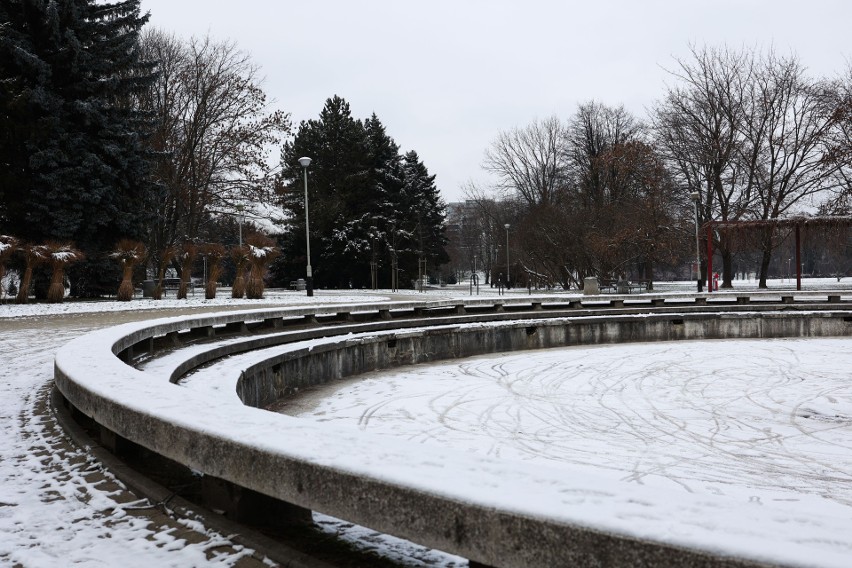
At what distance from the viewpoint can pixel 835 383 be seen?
32.3ft

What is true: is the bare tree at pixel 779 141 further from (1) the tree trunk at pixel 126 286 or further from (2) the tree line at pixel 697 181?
(1) the tree trunk at pixel 126 286

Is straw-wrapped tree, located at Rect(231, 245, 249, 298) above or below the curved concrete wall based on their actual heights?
above

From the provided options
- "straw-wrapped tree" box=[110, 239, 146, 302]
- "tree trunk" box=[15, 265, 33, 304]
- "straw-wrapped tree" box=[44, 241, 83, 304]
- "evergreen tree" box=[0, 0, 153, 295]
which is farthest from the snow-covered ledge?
"evergreen tree" box=[0, 0, 153, 295]

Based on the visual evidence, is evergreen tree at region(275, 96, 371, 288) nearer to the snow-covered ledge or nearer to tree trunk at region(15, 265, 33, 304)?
tree trunk at region(15, 265, 33, 304)

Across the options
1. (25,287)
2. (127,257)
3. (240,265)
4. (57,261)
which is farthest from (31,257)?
(240,265)

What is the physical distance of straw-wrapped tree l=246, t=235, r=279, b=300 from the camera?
2552 centimetres

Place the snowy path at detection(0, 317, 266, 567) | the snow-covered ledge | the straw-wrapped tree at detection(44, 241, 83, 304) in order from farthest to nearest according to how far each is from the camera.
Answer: the straw-wrapped tree at detection(44, 241, 83, 304)
the snowy path at detection(0, 317, 266, 567)
the snow-covered ledge

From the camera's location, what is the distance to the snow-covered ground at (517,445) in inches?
109

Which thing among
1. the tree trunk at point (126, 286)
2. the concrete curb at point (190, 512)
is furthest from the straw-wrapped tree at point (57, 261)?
the concrete curb at point (190, 512)

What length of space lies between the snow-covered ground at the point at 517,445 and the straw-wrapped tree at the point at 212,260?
11498 mm

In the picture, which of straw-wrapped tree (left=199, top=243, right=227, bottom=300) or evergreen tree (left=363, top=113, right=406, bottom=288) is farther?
evergreen tree (left=363, top=113, right=406, bottom=288)

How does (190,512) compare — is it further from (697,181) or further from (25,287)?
(697,181)

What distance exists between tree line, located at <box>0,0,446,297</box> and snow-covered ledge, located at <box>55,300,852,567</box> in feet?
72.4

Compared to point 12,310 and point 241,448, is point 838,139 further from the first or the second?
point 241,448
